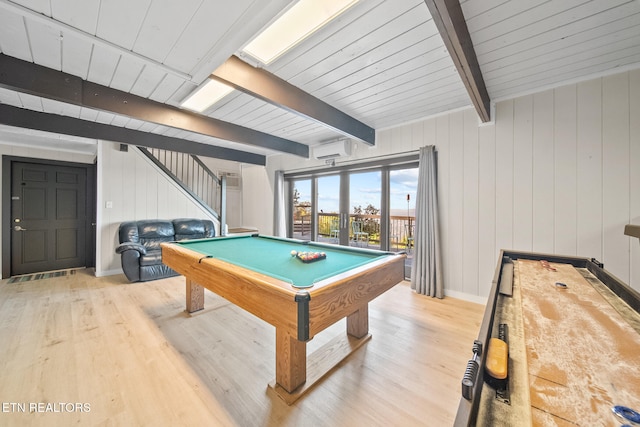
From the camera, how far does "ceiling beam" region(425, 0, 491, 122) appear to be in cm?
125

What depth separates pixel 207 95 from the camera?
2623 millimetres

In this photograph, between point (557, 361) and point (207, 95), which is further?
point (207, 95)

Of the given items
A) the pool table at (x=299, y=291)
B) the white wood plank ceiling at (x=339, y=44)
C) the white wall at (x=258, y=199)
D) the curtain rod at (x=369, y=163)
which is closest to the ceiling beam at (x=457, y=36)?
the white wood plank ceiling at (x=339, y=44)

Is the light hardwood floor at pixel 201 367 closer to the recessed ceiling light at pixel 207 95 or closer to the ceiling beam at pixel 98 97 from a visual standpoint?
the ceiling beam at pixel 98 97

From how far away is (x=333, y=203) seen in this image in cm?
488

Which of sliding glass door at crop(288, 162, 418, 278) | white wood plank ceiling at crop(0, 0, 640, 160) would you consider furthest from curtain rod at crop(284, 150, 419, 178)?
white wood plank ceiling at crop(0, 0, 640, 160)

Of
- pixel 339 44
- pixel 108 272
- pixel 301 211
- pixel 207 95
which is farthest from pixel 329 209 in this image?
pixel 108 272

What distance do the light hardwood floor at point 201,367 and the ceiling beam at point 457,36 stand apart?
2.24m

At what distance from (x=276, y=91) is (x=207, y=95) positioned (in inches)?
36.0

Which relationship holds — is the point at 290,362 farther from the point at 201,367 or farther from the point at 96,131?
the point at 96,131

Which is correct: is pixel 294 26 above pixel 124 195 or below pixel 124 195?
above

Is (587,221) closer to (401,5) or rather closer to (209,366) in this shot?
(401,5)

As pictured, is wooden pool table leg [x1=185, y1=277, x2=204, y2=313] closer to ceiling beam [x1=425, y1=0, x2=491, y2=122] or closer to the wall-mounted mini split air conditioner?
the wall-mounted mini split air conditioner

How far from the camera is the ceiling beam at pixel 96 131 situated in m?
2.74
